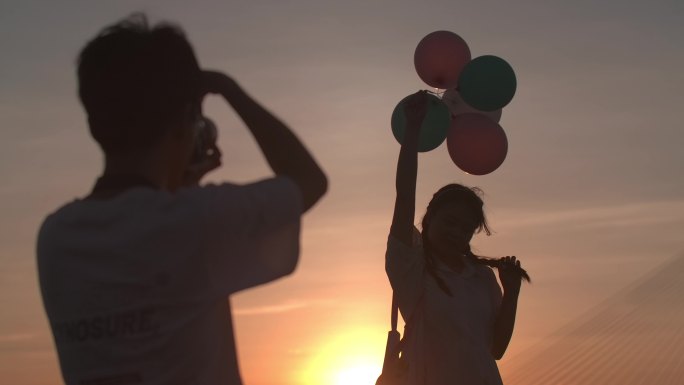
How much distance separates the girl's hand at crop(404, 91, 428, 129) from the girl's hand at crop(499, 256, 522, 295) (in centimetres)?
86

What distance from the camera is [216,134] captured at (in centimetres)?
199

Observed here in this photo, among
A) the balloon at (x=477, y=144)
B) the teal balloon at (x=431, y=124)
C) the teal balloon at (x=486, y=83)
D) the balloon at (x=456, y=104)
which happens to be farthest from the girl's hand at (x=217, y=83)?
Result: the balloon at (x=456, y=104)

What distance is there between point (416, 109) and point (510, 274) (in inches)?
37.4

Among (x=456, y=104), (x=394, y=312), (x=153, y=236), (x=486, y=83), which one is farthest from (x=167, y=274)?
(x=456, y=104)

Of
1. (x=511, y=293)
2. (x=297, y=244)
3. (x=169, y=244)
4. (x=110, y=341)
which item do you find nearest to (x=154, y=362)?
(x=110, y=341)

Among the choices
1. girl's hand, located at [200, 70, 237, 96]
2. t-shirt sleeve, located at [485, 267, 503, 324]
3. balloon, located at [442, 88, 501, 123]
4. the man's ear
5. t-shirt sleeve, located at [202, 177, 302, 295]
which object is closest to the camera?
t-shirt sleeve, located at [202, 177, 302, 295]

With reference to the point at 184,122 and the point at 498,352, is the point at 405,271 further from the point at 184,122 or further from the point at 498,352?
the point at 184,122

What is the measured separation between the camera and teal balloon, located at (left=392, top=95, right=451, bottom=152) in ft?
16.1

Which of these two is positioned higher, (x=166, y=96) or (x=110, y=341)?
(x=166, y=96)

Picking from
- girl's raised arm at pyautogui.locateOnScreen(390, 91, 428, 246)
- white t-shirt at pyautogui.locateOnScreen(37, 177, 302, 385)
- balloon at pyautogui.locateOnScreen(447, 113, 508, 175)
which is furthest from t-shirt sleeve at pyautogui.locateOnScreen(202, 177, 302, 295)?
balloon at pyautogui.locateOnScreen(447, 113, 508, 175)

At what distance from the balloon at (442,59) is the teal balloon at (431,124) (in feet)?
1.89

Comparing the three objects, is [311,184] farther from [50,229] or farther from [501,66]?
[501,66]

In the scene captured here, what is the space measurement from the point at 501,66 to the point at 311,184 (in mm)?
3555

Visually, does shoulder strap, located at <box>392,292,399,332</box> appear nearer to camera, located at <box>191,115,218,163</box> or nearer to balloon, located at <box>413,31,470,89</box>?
balloon, located at <box>413,31,470,89</box>
